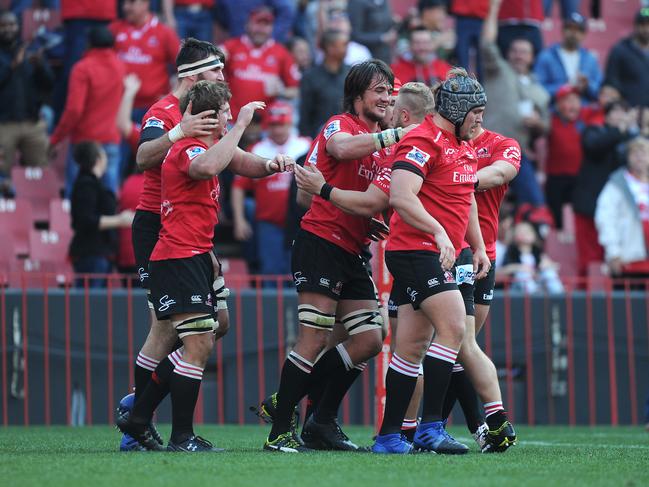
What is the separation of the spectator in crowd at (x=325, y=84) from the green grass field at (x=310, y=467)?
6.07 metres

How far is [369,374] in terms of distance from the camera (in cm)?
1219

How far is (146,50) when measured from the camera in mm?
14977

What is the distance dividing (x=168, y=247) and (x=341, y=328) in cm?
128

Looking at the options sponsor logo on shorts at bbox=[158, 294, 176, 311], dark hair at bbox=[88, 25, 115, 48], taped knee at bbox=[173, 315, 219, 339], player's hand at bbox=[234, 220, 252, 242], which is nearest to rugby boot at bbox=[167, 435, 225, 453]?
taped knee at bbox=[173, 315, 219, 339]

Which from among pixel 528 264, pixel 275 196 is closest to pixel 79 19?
pixel 275 196

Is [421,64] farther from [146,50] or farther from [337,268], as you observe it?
[337,268]

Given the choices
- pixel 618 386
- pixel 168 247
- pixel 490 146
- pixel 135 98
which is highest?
pixel 135 98

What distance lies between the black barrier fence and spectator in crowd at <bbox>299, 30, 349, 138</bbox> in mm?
2733

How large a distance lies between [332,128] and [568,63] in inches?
387

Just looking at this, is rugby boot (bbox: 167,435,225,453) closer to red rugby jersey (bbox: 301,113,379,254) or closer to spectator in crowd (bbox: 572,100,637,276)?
red rugby jersey (bbox: 301,113,379,254)

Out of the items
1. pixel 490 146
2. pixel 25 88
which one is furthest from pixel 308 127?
pixel 490 146

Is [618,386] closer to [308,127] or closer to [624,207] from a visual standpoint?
[624,207]

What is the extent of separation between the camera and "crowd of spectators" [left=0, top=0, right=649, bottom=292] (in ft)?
44.8

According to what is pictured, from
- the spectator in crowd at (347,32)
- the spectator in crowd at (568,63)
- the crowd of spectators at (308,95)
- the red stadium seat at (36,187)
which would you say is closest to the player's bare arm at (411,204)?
the crowd of spectators at (308,95)
